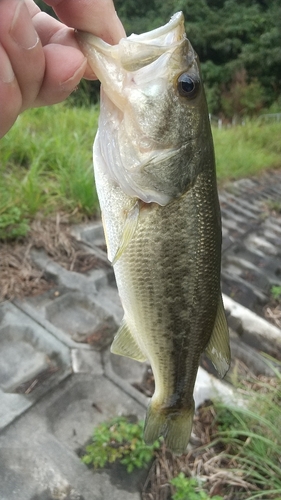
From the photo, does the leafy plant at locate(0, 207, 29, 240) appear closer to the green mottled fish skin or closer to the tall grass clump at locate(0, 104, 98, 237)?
the tall grass clump at locate(0, 104, 98, 237)

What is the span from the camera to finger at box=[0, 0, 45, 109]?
937 mm

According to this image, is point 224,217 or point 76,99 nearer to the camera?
point 224,217

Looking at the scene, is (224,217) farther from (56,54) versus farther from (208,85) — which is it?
(208,85)

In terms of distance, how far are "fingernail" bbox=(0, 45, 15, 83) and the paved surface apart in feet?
5.18

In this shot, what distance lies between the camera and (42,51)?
40.6 inches

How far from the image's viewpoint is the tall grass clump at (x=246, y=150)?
6.99m

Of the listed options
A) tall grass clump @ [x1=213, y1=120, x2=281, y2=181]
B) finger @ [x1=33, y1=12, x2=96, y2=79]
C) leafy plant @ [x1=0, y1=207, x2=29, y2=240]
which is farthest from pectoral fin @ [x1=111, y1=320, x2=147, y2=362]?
tall grass clump @ [x1=213, y1=120, x2=281, y2=181]

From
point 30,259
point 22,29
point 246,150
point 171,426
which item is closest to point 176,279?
point 171,426

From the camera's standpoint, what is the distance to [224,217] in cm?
520

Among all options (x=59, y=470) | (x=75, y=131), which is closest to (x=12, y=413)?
(x=59, y=470)

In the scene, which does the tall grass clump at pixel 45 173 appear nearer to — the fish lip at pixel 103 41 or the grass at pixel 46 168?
the grass at pixel 46 168

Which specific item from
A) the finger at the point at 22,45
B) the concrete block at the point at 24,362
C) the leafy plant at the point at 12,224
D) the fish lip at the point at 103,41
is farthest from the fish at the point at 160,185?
the leafy plant at the point at 12,224

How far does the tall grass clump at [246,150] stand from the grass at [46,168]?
8.66 feet

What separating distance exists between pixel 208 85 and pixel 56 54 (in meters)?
20.9
